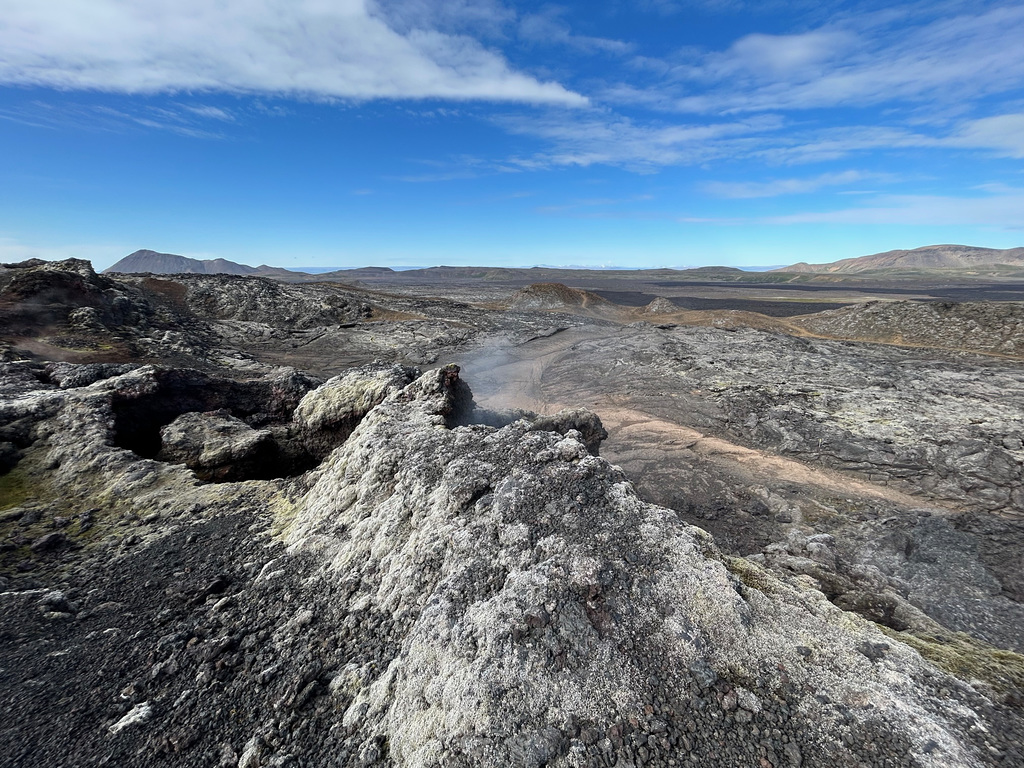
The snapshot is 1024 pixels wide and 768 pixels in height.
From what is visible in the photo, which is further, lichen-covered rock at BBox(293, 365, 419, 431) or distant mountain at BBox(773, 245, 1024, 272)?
distant mountain at BBox(773, 245, 1024, 272)

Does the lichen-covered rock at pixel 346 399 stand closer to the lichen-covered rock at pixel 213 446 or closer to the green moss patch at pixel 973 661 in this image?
the lichen-covered rock at pixel 213 446

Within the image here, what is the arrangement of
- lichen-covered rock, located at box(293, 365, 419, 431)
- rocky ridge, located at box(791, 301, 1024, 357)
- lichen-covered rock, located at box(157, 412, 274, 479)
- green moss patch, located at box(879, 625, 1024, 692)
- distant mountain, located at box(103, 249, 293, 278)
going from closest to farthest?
green moss patch, located at box(879, 625, 1024, 692) → lichen-covered rock, located at box(157, 412, 274, 479) → lichen-covered rock, located at box(293, 365, 419, 431) → rocky ridge, located at box(791, 301, 1024, 357) → distant mountain, located at box(103, 249, 293, 278)

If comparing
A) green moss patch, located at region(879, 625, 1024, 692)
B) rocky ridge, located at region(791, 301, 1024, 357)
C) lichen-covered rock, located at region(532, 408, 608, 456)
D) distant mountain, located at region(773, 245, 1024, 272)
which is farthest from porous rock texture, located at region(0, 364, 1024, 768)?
distant mountain, located at region(773, 245, 1024, 272)

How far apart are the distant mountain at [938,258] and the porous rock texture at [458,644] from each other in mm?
187525

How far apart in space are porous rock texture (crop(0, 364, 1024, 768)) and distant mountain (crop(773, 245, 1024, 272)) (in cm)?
18753

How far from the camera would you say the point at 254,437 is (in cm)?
764

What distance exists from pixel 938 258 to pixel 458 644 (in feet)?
722

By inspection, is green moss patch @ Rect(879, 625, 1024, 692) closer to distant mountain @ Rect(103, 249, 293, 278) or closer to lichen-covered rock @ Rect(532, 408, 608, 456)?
lichen-covered rock @ Rect(532, 408, 608, 456)

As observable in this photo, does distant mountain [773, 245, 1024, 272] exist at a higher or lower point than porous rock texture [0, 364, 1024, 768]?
higher

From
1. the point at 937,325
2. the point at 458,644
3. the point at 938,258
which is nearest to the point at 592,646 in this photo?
the point at 458,644

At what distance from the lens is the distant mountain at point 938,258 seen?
492 feet

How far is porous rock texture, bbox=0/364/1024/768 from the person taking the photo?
290 centimetres

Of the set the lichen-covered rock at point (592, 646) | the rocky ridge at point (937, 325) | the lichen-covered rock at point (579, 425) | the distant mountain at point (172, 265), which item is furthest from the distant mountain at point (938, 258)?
the distant mountain at point (172, 265)

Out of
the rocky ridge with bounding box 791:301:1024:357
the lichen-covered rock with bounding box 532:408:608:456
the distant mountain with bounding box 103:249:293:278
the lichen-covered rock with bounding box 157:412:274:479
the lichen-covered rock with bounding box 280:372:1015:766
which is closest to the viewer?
the lichen-covered rock with bounding box 280:372:1015:766
